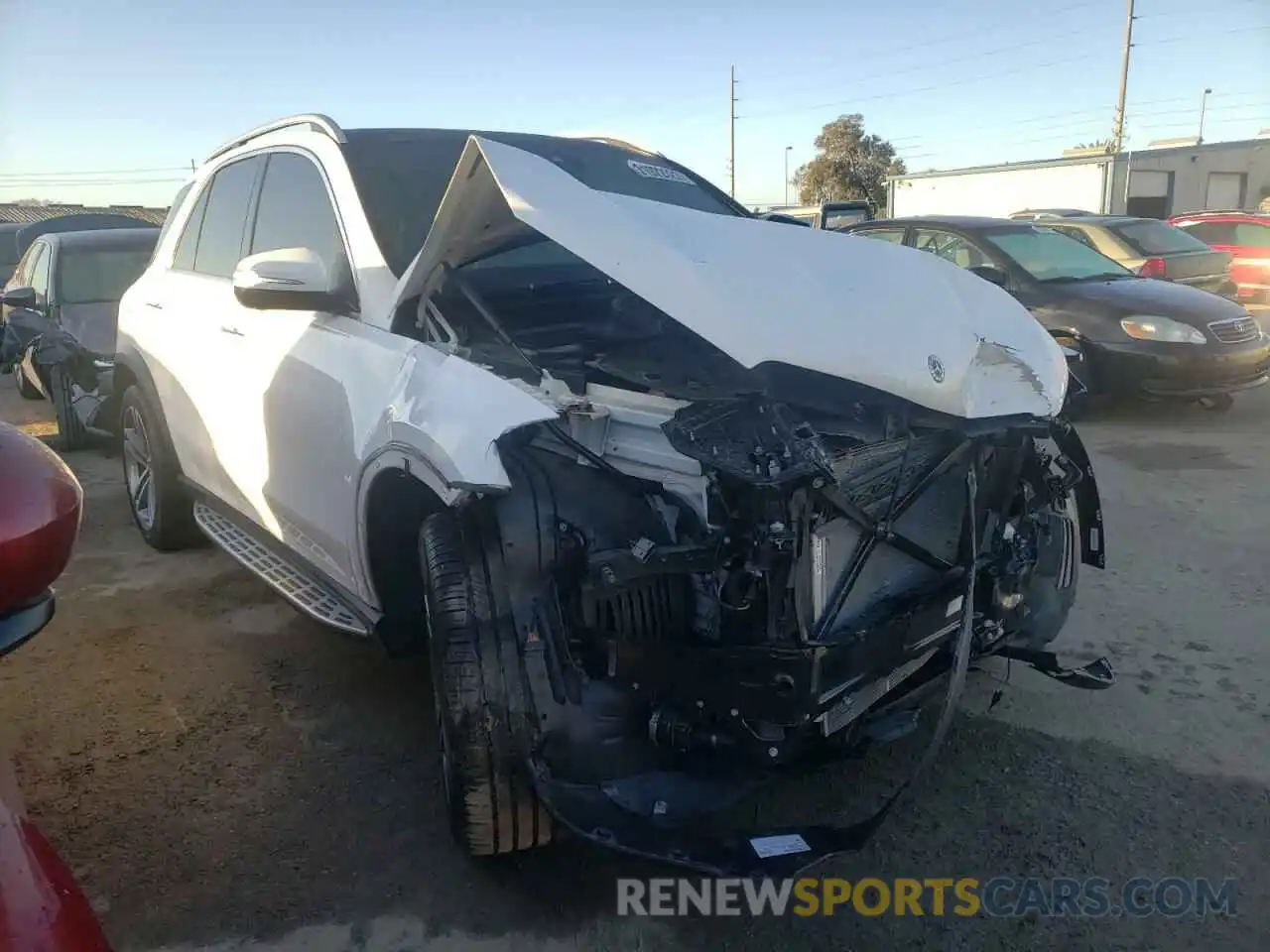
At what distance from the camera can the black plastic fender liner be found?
9.53 feet

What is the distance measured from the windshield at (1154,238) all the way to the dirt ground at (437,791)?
708 cm

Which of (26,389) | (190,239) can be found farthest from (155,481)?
(26,389)

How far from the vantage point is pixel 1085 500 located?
315cm

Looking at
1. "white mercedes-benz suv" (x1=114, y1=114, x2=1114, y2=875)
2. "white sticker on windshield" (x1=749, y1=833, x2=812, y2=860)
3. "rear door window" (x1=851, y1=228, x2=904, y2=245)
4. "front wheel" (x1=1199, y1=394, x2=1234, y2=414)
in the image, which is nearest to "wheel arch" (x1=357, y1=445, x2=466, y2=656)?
"white mercedes-benz suv" (x1=114, y1=114, x2=1114, y2=875)

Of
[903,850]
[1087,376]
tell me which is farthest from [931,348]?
[1087,376]

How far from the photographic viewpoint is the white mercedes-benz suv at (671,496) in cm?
216

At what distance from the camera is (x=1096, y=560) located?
128 inches

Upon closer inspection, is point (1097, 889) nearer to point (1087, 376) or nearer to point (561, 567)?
point (561, 567)

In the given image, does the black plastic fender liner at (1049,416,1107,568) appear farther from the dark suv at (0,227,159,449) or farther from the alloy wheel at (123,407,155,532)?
the dark suv at (0,227,159,449)

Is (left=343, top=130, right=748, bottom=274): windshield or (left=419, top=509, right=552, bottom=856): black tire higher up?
(left=343, top=130, right=748, bottom=274): windshield

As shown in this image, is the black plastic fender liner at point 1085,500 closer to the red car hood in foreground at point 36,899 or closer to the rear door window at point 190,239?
the red car hood in foreground at point 36,899

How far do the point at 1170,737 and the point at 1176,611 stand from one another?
3.65 feet

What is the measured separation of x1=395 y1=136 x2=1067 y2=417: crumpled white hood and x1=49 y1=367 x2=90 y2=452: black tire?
564cm

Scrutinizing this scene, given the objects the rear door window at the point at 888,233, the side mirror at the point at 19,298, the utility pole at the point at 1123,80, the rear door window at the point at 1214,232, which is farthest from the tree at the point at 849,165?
the side mirror at the point at 19,298
